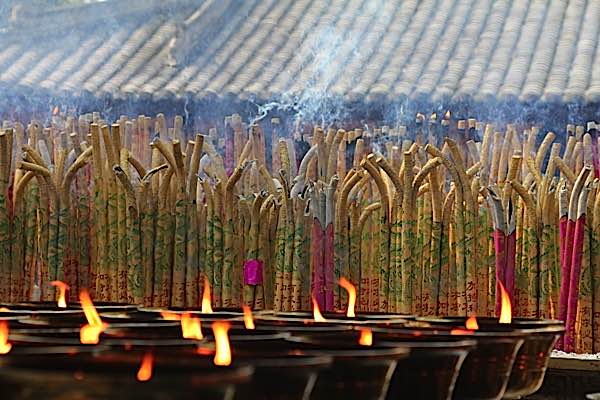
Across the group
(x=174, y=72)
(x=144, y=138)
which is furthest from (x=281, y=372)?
(x=174, y=72)

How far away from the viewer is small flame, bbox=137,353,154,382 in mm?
916

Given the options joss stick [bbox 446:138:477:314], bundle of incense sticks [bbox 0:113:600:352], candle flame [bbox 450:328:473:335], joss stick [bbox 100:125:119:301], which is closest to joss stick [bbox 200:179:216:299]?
bundle of incense sticks [bbox 0:113:600:352]

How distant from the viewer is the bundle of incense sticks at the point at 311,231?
108 inches

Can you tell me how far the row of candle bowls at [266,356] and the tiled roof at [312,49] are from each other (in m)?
5.21

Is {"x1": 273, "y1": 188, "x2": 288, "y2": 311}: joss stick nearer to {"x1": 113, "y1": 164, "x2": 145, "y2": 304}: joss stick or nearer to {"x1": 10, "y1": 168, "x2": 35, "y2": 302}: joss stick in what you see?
{"x1": 113, "y1": 164, "x2": 145, "y2": 304}: joss stick

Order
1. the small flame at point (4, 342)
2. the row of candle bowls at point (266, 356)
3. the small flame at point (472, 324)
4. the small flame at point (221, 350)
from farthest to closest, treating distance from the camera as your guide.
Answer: the small flame at point (472, 324) < the small flame at point (4, 342) < the small flame at point (221, 350) < the row of candle bowls at point (266, 356)

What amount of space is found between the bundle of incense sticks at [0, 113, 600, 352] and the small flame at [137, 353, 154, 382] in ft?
5.83

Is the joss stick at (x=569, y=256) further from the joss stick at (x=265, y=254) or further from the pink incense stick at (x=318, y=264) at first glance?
the joss stick at (x=265, y=254)

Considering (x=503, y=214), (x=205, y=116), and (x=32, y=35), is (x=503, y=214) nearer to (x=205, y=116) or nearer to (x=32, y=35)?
(x=205, y=116)

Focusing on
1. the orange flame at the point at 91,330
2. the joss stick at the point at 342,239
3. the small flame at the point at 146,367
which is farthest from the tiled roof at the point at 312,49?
the small flame at the point at 146,367

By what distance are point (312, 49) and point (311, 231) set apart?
4.90m

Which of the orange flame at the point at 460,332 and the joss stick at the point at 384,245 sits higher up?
the joss stick at the point at 384,245

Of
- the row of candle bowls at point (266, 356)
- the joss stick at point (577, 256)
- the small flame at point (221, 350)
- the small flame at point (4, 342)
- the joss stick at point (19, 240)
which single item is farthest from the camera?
the joss stick at point (19, 240)

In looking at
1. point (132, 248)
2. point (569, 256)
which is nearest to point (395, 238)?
point (569, 256)
